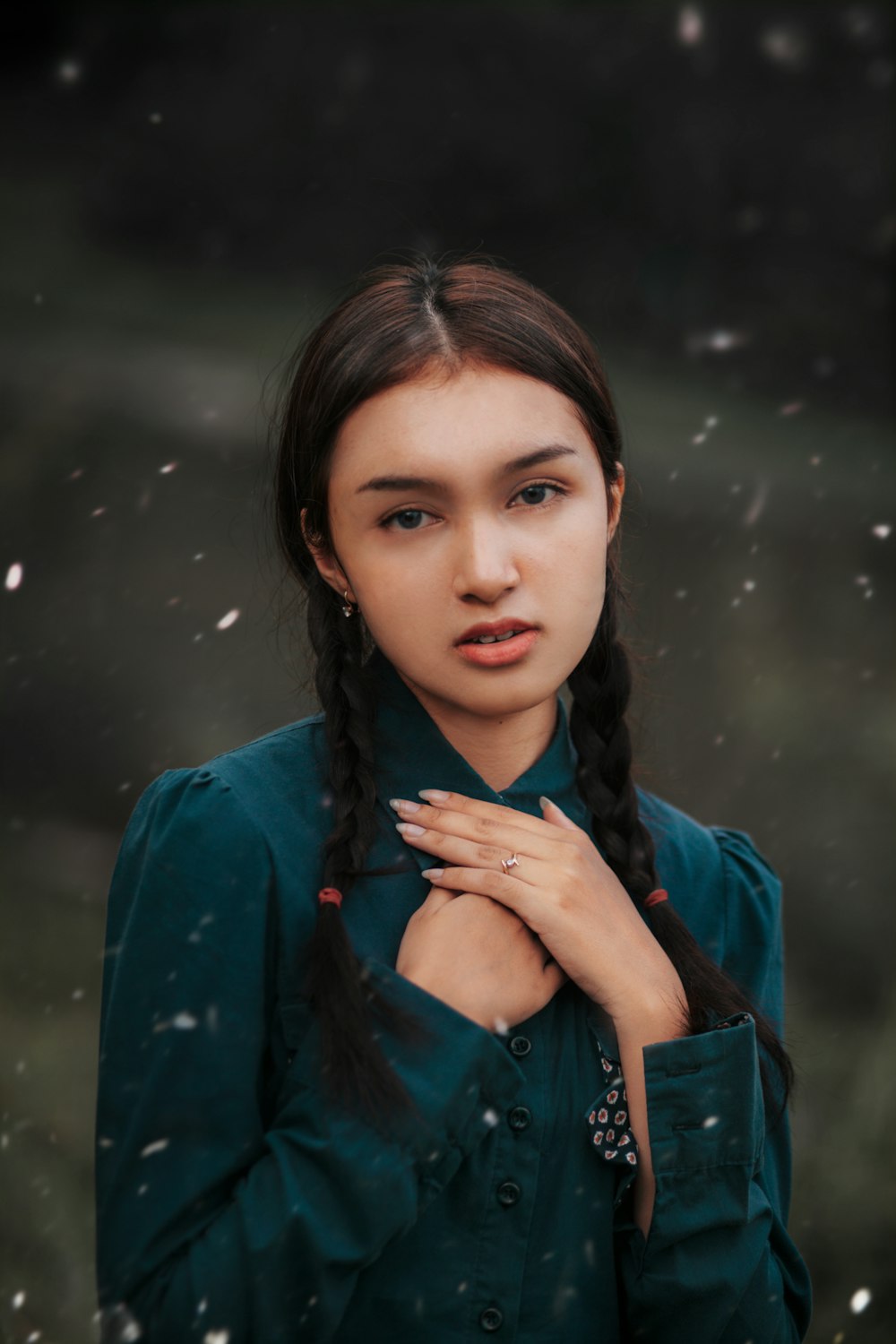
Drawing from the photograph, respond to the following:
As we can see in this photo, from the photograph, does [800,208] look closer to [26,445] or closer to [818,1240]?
[26,445]

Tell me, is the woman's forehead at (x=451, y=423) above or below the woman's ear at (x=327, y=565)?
above

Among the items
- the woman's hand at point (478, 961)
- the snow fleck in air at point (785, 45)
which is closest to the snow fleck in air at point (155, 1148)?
the woman's hand at point (478, 961)

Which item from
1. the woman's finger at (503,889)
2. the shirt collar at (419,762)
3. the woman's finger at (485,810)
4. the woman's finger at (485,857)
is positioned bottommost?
the woman's finger at (503,889)

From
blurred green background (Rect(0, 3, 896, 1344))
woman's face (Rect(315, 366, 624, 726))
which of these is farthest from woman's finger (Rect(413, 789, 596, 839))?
blurred green background (Rect(0, 3, 896, 1344))

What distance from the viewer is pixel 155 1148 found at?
1.26 metres

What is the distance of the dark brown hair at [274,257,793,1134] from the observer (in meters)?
1.28

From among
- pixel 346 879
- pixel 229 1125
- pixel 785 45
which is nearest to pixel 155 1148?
pixel 229 1125

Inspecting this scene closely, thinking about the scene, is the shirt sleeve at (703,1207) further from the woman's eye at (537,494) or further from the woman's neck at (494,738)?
the woman's eye at (537,494)

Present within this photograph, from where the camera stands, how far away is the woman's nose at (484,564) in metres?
1.31

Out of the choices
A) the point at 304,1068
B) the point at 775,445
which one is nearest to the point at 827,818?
the point at 775,445

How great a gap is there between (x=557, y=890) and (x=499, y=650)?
0.26 m

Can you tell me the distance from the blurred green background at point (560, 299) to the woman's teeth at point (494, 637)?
219 cm

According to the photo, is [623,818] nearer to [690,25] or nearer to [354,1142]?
[354,1142]

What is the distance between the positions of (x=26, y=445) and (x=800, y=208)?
95.8 inches
